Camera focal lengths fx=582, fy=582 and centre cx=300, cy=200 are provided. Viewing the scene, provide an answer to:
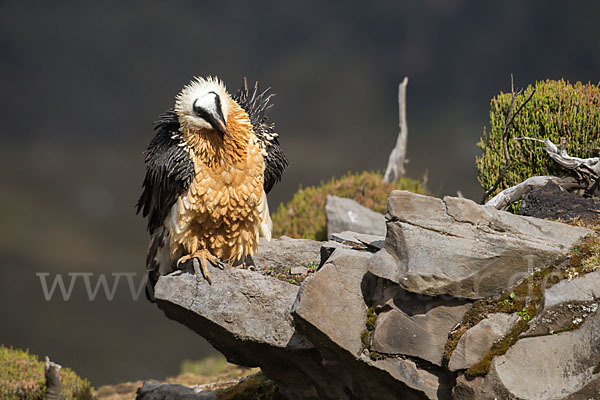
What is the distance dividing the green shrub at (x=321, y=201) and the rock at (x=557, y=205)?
5.46 meters

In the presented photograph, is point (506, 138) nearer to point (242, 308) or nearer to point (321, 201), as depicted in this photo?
point (242, 308)

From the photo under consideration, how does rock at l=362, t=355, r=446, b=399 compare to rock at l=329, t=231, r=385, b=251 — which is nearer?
rock at l=362, t=355, r=446, b=399

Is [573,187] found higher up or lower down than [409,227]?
higher up

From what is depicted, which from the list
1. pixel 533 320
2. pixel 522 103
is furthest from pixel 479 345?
pixel 522 103

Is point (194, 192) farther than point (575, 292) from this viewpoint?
Yes

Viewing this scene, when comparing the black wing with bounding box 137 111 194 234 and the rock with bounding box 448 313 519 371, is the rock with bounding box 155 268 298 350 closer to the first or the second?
the black wing with bounding box 137 111 194 234

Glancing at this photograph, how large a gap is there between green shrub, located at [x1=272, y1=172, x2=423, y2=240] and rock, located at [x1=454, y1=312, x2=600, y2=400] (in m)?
7.10

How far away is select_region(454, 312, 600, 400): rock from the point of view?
158 inches

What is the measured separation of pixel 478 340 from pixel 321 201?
7.78 meters

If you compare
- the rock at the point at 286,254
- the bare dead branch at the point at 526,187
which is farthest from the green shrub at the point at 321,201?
the bare dead branch at the point at 526,187

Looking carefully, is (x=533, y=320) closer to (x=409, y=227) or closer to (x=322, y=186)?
(x=409, y=227)

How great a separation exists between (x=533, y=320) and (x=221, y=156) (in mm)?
3089

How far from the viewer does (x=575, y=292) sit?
4.25 m

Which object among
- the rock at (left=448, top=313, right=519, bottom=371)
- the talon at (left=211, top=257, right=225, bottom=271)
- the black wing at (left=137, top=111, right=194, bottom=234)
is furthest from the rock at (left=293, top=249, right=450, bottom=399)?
the black wing at (left=137, top=111, right=194, bottom=234)
